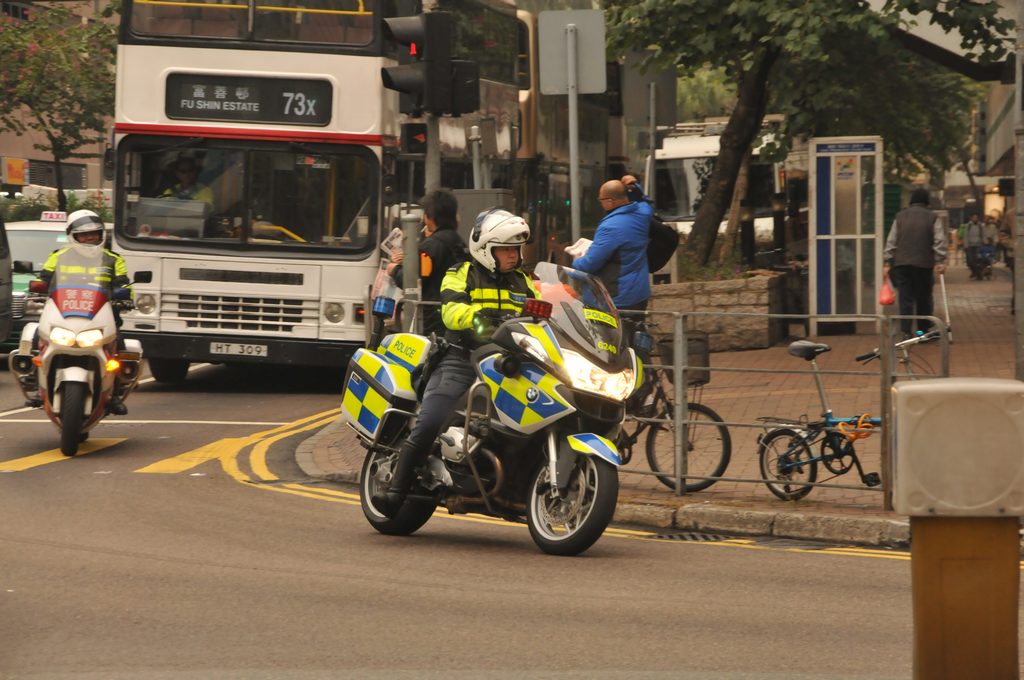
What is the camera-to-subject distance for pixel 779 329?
12852 mm

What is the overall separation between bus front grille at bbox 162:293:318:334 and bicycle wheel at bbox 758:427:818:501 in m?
7.43

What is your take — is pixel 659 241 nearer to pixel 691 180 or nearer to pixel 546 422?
pixel 546 422

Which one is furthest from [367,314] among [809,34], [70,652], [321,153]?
[70,652]

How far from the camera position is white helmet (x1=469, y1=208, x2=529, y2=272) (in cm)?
859

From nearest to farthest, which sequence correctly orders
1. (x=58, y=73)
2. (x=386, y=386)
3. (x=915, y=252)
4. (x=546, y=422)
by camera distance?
1. (x=546, y=422)
2. (x=386, y=386)
3. (x=915, y=252)
4. (x=58, y=73)

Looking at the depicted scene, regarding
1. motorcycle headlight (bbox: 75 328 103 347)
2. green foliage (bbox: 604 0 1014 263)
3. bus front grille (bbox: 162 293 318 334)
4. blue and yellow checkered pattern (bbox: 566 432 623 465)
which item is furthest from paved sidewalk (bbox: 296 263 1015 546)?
green foliage (bbox: 604 0 1014 263)

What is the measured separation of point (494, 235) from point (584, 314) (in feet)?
2.05

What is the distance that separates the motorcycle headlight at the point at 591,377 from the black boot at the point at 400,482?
3.31 feet

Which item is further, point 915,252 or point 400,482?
point 915,252

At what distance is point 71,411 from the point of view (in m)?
12.0

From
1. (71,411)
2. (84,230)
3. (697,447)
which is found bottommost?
(697,447)

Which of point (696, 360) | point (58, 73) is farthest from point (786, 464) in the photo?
point (58, 73)

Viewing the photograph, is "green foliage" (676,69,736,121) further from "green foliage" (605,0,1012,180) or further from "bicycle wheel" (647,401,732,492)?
"bicycle wheel" (647,401,732,492)

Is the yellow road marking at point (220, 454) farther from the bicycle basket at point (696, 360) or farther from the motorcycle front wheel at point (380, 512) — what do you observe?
the bicycle basket at point (696, 360)
